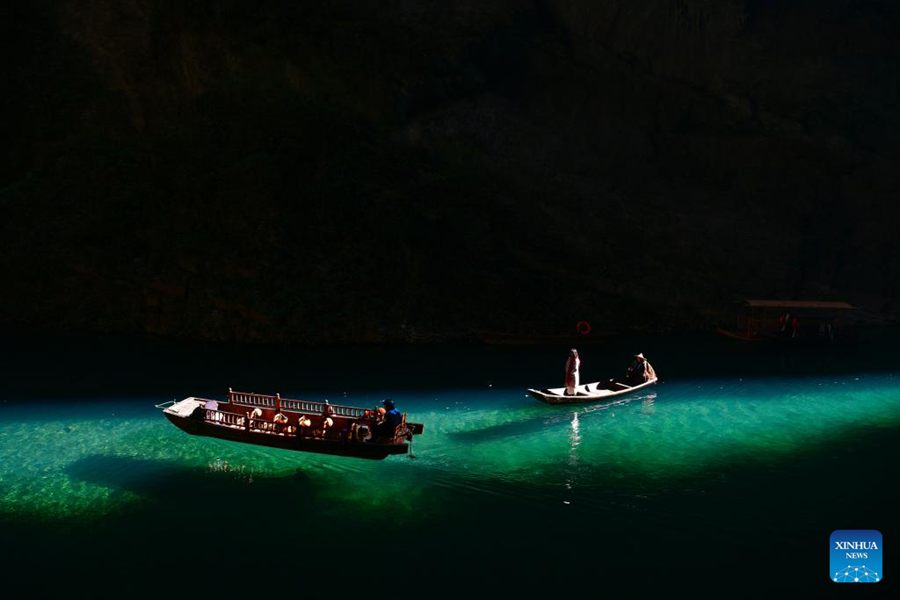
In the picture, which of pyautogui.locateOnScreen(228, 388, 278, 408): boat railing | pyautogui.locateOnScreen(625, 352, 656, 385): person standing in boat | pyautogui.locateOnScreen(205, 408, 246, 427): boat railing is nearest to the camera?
pyautogui.locateOnScreen(205, 408, 246, 427): boat railing

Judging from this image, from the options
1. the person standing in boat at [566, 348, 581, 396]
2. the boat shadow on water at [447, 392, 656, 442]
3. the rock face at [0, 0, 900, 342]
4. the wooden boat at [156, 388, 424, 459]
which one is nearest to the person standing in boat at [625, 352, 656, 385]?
the boat shadow on water at [447, 392, 656, 442]

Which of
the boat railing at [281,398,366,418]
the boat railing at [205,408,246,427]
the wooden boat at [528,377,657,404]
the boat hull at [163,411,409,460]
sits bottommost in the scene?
the boat hull at [163,411,409,460]

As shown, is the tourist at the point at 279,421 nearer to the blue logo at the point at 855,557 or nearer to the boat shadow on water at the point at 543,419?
the boat shadow on water at the point at 543,419

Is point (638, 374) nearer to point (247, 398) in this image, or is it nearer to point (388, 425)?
point (388, 425)

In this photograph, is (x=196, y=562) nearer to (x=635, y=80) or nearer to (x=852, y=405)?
(x=852, y=405)

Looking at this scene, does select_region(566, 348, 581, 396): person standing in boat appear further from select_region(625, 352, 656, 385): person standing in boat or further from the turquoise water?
select_region(625, 352, 656, 385): person standing in boat

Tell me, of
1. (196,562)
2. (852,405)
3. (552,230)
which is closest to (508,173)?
(552,230)

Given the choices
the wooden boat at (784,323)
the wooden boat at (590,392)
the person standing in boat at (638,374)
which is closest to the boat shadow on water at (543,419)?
the wooden boat at (590,392)
